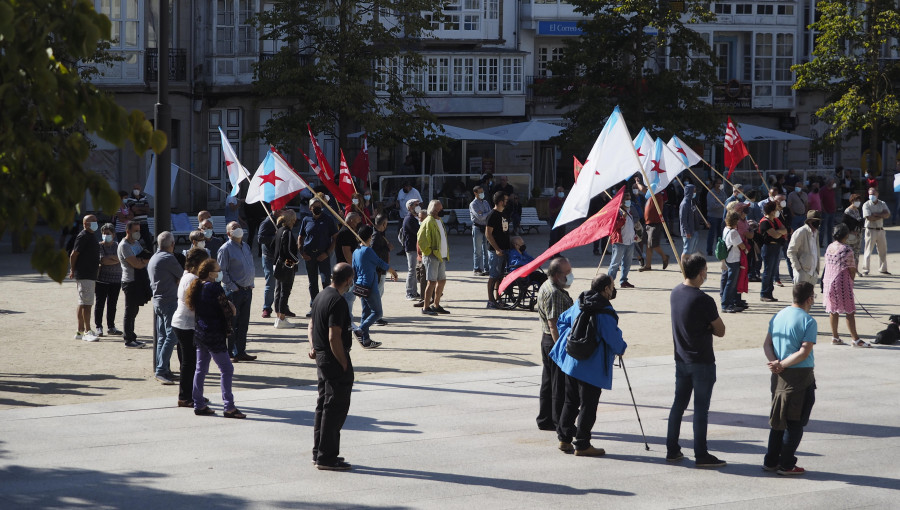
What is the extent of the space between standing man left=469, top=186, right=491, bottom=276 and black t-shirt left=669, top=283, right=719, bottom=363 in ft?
38.1

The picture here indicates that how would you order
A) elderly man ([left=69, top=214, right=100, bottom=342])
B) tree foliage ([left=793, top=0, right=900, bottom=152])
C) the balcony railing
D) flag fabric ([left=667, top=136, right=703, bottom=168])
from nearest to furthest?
1. elderly man ([left=69, top=214, right=100, bottom=342])
2. flag fabric ([left=667, top=136, right=703, bottom=168])
3. tree foliage ([left=793, top=0, right=900, bottom=152])
4. the balcony railing

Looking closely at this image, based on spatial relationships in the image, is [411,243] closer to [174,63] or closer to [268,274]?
[268,274]

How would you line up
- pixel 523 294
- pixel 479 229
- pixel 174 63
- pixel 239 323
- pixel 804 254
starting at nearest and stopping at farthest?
pixel 239 323, pixel 804 254, pixel 523 294, pixel 479 229, pixel 174 63

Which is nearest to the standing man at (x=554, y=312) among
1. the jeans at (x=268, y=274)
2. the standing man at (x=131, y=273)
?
the standing man at (x=131, y=273)

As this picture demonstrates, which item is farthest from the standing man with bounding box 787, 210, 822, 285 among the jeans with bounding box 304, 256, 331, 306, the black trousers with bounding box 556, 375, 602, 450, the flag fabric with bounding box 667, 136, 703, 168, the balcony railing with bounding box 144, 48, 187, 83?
the balcony railing with bounding box 144, 48, 187, 83

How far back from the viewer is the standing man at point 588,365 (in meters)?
8.81

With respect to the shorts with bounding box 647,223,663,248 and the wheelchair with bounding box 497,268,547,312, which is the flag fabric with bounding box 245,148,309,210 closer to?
the wheelchair with bounding box 497,268,547,312

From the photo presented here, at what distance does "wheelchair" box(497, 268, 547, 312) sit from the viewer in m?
17.2

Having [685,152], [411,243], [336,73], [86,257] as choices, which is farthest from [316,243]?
[336,73]

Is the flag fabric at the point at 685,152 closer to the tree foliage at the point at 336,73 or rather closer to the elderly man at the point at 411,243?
the elderly man at the point at 411,243

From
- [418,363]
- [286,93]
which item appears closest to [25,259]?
[286,93]

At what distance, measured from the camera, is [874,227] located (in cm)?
2158

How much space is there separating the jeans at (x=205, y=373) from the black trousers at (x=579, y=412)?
3.01 meters

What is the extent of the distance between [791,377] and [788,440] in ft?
1.55
